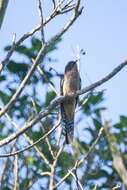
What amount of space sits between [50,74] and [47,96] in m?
0.28

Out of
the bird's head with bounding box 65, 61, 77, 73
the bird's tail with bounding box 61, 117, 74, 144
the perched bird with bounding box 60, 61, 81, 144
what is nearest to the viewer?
the bird's tail with bounding box 61, 117, 74, 144

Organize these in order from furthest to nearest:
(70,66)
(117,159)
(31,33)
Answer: (70,66) → (31,33) → (117,159)

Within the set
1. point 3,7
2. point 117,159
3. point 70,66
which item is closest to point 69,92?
point 70,66

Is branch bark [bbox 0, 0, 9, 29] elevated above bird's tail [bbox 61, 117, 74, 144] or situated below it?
above

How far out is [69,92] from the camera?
540cm

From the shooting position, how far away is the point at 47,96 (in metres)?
6.66

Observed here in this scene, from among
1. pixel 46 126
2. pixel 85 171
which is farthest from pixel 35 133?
pixel 85 171

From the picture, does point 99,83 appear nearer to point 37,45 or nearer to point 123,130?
point 123,130

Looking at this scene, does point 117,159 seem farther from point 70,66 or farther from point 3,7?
point 70,66

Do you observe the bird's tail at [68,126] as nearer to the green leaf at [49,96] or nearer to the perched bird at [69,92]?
the perched bird at [69,92]

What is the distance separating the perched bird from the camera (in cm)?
459

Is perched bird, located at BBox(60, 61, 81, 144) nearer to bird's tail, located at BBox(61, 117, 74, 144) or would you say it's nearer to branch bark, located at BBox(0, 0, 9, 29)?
bird's tail, located at BBox(61, 117, 74, 144)

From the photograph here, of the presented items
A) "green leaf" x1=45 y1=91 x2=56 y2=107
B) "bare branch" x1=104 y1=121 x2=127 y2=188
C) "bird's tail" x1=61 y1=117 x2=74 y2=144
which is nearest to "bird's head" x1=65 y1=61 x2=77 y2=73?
"green leaf" x1=45 y1=91 x2=56 y2=107

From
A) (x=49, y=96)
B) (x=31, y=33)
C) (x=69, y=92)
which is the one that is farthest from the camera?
(x=49, y=96)
